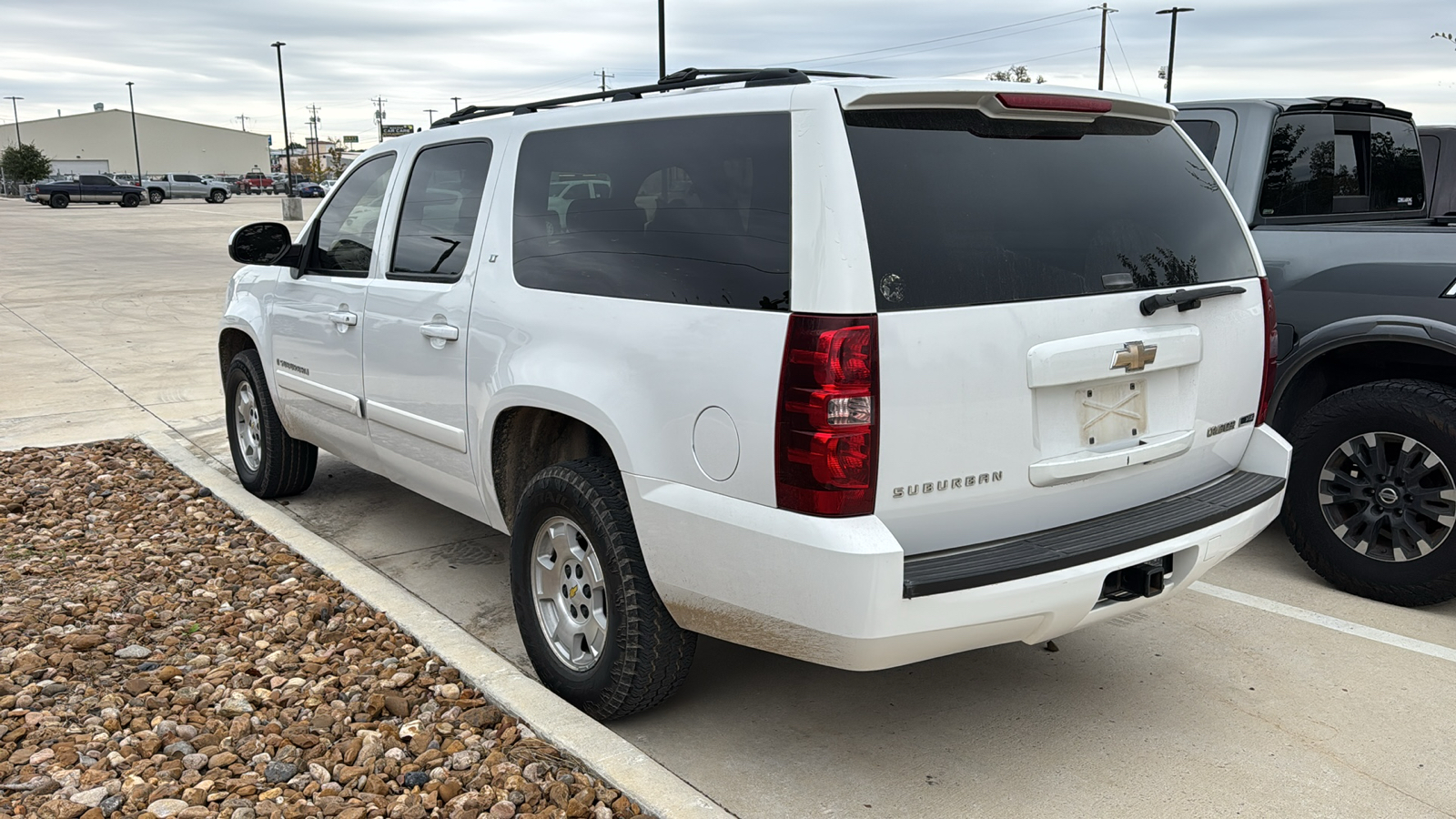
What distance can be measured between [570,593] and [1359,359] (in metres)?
3.45

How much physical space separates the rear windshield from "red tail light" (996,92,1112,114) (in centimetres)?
6

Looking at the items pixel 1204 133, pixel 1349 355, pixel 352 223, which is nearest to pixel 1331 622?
pixel 1349 355

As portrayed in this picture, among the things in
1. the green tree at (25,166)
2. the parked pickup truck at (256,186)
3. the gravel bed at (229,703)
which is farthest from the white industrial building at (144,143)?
the gravel bed at (229,703)

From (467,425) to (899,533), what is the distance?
175 centimetres

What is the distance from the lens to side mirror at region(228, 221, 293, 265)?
17.2 feet

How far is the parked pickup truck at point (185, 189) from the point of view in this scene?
202 feet

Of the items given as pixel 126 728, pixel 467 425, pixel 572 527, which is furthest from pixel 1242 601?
pixel 126 728

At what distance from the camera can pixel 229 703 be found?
3480 mm

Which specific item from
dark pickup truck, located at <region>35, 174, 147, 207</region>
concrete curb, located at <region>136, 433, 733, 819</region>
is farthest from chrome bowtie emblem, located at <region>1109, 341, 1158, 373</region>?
dark pickup truck, located at <region>35, 174, 147, 207</region>

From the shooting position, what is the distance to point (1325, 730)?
3422 millimetres

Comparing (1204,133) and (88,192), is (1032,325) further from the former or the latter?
(88,192)

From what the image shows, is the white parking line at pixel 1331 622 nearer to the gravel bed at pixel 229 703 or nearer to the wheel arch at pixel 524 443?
the wheel arch at pixel 524 443

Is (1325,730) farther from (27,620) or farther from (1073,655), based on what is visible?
(27,620)

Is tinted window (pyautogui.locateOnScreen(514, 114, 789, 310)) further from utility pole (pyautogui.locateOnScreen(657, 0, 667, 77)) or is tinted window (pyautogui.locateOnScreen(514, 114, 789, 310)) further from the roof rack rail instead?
utility pole (pyautogui.locateOnScreen(657, 0, 667, 77))
